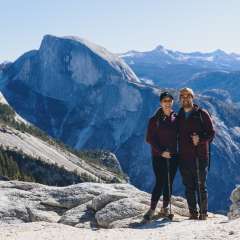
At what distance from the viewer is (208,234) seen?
16.6m

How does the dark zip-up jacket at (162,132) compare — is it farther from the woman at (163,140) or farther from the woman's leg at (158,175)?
the woman's leg at (158,175)

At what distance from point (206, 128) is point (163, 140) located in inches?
62.0

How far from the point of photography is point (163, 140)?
795 inches

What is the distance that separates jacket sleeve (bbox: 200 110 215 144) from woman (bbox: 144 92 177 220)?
0.97m

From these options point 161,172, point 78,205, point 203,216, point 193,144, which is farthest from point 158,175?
point 78,205

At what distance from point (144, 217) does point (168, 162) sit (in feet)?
7.03

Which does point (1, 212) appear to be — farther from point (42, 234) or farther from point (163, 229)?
point (163, 229)

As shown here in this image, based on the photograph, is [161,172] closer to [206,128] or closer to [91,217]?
[206,128]

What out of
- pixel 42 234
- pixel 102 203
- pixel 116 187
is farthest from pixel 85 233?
pixel 116 187

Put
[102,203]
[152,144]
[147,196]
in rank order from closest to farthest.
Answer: [152,144] < [102,203] < [147,196]

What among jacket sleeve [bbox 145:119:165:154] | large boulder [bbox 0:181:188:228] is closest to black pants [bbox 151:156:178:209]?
jacket sleeve [bbox 145:119:165:154]

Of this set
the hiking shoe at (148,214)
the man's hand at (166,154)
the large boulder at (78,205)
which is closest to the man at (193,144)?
the man's hand at (166,154)

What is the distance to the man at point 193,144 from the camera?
1959 cm

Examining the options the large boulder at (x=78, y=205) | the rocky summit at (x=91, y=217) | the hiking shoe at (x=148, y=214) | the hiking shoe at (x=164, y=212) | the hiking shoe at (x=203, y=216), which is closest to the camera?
the rocky summit at (x=91, y=217)
